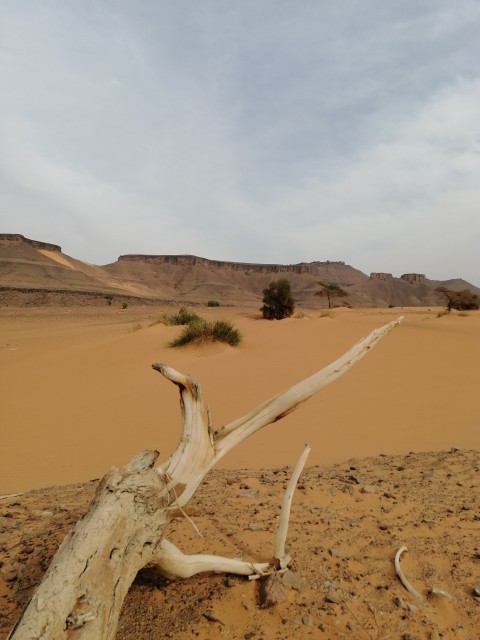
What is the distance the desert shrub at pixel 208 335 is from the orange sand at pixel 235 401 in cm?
37

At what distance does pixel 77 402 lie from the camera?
266 inches

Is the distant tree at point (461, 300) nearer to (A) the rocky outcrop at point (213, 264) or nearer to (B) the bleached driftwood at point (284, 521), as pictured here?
(B) the bleached driftwood at point (284, 521)

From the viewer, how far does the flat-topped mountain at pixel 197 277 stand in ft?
212

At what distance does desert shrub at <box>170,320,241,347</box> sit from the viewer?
33.0 ft

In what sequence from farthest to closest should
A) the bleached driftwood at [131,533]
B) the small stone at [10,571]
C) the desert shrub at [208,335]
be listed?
the desert shrub at [208,335]
the small stone at [10,571]
the bleached driftwood at [131,533]

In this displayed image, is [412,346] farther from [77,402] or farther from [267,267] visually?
[267,267]

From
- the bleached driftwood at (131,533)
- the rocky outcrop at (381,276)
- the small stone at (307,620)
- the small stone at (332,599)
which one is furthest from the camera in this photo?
the rocky outcrop at (381,276)

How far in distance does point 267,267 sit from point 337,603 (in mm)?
113490

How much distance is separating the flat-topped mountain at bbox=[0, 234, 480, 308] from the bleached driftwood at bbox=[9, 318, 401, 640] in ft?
195

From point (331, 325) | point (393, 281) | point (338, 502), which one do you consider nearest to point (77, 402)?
point (338, 502)

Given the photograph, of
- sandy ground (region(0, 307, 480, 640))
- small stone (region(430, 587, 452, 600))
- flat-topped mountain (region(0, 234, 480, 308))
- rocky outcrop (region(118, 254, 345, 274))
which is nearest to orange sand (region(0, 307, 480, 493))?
sandy ground (region(0, 307, 480, 640))

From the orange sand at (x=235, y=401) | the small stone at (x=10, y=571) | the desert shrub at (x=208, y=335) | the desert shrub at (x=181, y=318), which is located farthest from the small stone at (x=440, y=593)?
the desert shrub at (x=181, y=318)

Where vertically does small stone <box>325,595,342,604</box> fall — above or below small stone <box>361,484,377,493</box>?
above

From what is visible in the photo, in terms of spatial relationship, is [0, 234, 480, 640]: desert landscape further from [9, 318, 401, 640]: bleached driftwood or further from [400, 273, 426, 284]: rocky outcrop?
[400, 273, 426, 284]: rocky outcrop
